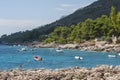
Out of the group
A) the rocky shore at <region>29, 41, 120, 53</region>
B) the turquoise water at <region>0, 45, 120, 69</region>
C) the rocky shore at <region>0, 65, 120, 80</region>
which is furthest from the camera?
the rocky shore at <region>29, 41, 120, 53</region>

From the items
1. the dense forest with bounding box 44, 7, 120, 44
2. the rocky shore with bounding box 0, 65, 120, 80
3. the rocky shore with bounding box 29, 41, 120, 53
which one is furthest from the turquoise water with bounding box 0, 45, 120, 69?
the dense forest with bounding box 44, 7, 120, 44

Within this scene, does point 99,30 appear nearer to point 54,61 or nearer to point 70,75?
point 54,61

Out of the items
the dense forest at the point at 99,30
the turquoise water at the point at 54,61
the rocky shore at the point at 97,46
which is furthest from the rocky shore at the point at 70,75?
the dense forest at the point at 99,30

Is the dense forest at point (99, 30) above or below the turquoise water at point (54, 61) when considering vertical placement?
above

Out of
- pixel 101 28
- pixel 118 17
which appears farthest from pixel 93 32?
pixel 118 17

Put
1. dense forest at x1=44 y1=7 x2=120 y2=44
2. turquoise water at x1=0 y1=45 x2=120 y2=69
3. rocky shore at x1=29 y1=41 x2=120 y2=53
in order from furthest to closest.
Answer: dense forest at x1=44 y1=7 x2=120 y2=44, rocky shore at x1=29 y1=41 x2=120 y2=53, turquoise water at x1=0 y1=45 x2=120 y2=69

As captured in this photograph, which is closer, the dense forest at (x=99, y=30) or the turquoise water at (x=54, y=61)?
the turquoise water at (x=54, y=61)

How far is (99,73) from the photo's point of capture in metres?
29.4

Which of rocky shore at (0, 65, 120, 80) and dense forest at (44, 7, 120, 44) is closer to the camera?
rocky shore at (0, 65, 120, 80)

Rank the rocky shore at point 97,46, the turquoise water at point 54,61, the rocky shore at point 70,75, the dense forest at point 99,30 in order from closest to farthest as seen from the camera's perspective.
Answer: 1. the rocky shore at point 70,75
2. the turquoise water at point 54,61
3. the rocky shore at point 97,46
4. the dense forest at point 99,30

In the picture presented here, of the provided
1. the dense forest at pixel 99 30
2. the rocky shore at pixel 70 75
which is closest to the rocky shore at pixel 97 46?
the dense forest at pixel 99 30

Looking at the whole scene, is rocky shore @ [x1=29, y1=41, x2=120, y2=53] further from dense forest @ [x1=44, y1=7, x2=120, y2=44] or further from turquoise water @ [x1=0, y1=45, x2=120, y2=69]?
turquoise water @ [x1=0, y1=45, x2=120, y2=69]

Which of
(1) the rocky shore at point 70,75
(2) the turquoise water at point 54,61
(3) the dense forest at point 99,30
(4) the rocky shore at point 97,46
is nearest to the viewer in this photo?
(1) the rocky shore at point 70,75

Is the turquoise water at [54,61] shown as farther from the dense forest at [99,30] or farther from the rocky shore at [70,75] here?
the dense forest at [99,30]
